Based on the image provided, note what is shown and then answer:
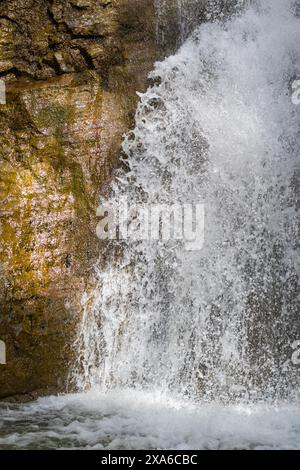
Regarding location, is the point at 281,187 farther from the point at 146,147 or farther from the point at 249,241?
the point at 146,147

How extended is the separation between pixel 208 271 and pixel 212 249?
22 cm

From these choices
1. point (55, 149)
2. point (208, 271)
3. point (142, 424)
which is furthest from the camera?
point (55, 149)

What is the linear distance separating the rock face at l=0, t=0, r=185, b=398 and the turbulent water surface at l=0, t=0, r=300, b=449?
235 mm

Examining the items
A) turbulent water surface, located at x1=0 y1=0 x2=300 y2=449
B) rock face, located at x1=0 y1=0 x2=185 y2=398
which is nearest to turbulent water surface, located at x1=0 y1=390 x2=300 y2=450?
turbulent water surface, located at x1=0 y1=0 x2=300 y2=449

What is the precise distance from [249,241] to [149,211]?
1.05 m

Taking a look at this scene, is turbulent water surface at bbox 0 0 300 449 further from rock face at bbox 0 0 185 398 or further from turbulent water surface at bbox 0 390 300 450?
rock face at bbox 0 0 185 398

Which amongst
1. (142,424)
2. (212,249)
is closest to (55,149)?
(212,249)

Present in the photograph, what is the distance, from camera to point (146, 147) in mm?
5566

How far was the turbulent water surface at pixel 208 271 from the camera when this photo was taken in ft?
15.8

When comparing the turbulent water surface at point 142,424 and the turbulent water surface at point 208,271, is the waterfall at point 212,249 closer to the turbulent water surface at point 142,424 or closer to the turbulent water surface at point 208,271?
the turbulent water surface at point 208,271

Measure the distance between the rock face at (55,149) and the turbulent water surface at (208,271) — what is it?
0.77ft

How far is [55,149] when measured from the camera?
545 centimetres

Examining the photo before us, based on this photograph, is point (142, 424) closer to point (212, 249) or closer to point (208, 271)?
point (208, 271)

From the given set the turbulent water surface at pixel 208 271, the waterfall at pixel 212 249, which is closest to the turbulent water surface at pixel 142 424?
the turbulent water surface at pixel 208 271
